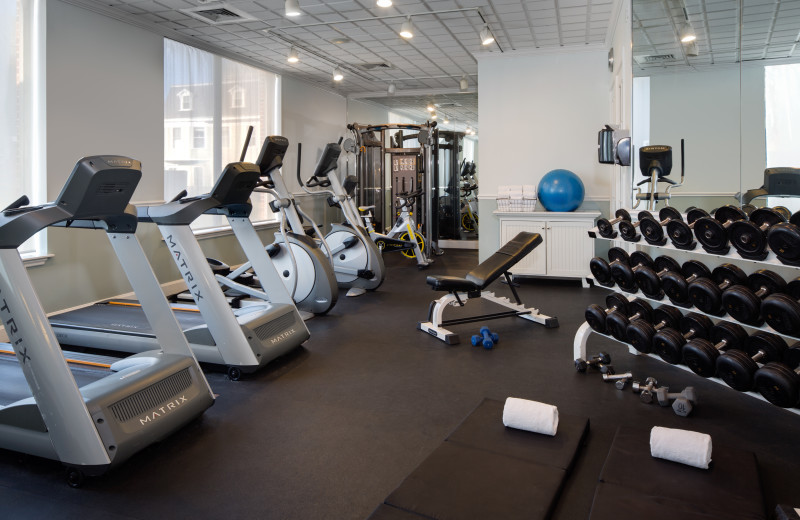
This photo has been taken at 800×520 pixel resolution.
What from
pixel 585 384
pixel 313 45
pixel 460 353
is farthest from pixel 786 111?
pixel 313 45

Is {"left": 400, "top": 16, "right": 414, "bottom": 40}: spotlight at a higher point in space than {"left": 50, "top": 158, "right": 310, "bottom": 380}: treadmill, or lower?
higher

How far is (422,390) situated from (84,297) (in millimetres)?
3381

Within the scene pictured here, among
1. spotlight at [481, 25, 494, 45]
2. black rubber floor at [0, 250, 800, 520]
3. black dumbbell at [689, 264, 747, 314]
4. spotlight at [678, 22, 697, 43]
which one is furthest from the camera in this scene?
spotlight at [481, 25, 494, 45]

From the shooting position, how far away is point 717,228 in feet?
8.38

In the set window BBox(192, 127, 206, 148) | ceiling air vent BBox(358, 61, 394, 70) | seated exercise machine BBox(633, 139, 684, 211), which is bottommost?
seated exercise machine BBox(633, 139, 684, 211)

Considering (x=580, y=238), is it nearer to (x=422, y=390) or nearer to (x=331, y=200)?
(x=331, y=200)

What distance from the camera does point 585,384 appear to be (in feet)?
10.7

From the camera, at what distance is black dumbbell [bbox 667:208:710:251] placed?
8.97 ft

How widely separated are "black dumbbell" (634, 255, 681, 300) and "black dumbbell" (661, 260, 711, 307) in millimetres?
50

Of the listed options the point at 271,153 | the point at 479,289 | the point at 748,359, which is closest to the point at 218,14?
the point at 271,153

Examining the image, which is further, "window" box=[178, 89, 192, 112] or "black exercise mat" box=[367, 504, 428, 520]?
"window" box=[178, 89, 192, 112]

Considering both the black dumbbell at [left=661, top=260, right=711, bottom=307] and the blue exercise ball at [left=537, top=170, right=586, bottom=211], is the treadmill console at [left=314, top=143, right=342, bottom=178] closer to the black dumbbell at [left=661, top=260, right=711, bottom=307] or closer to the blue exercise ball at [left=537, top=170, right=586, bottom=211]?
the blue exercise ball at [left=537, top=170, right=586, bottom=211]

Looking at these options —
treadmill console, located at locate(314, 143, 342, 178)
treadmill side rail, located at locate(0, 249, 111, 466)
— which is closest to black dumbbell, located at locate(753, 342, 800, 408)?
treadmill side rail, located at locate(0, 249, 111, 466)

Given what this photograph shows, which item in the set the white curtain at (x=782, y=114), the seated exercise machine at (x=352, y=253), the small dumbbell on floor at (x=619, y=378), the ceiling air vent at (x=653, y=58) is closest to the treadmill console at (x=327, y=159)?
the seated exercise machine at (x=352, y=253)
